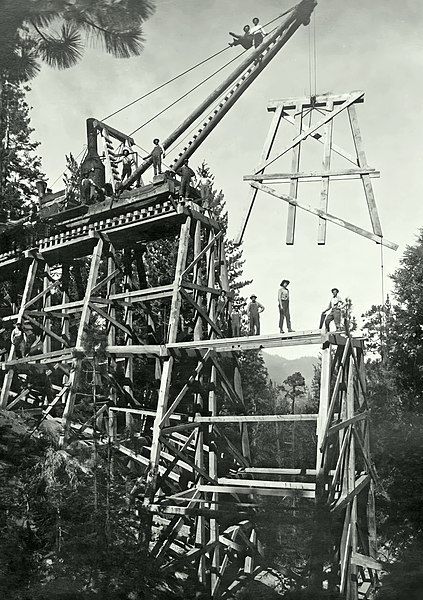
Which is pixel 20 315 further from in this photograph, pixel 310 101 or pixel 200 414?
pixel 310 101

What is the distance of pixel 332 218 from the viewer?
8.08 metres

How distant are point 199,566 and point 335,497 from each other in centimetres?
251

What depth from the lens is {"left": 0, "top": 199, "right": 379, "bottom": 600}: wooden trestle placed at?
810cm

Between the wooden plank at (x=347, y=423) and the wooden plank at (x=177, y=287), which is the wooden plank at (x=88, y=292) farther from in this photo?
the wooden plank at (x=347, y=423)

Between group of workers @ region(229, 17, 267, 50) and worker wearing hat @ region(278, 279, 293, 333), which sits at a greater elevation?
group of workers @ region(229, 17, 267, 50)

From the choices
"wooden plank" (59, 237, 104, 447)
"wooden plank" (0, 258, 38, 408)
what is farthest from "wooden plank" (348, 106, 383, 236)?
"wooden plank" (0, 258, 38, 408)

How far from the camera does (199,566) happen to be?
8820 millimetres

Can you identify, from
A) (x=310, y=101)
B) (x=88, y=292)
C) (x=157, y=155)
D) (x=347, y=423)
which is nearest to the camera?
(x=347, y=423)

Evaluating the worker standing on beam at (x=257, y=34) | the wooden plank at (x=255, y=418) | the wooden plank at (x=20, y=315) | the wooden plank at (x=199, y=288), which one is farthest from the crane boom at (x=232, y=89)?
the wooden plank at (x=255, y=418)

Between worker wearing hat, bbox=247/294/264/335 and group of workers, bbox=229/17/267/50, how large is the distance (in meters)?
4.60

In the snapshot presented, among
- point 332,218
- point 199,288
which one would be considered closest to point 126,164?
point 199,288

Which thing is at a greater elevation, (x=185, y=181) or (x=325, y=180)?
(x=185, y=181)

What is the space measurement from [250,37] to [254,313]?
510cm

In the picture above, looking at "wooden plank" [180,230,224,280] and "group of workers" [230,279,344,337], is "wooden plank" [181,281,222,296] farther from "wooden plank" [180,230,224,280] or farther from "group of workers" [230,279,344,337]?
"group of workers" [230,279,344,337]
